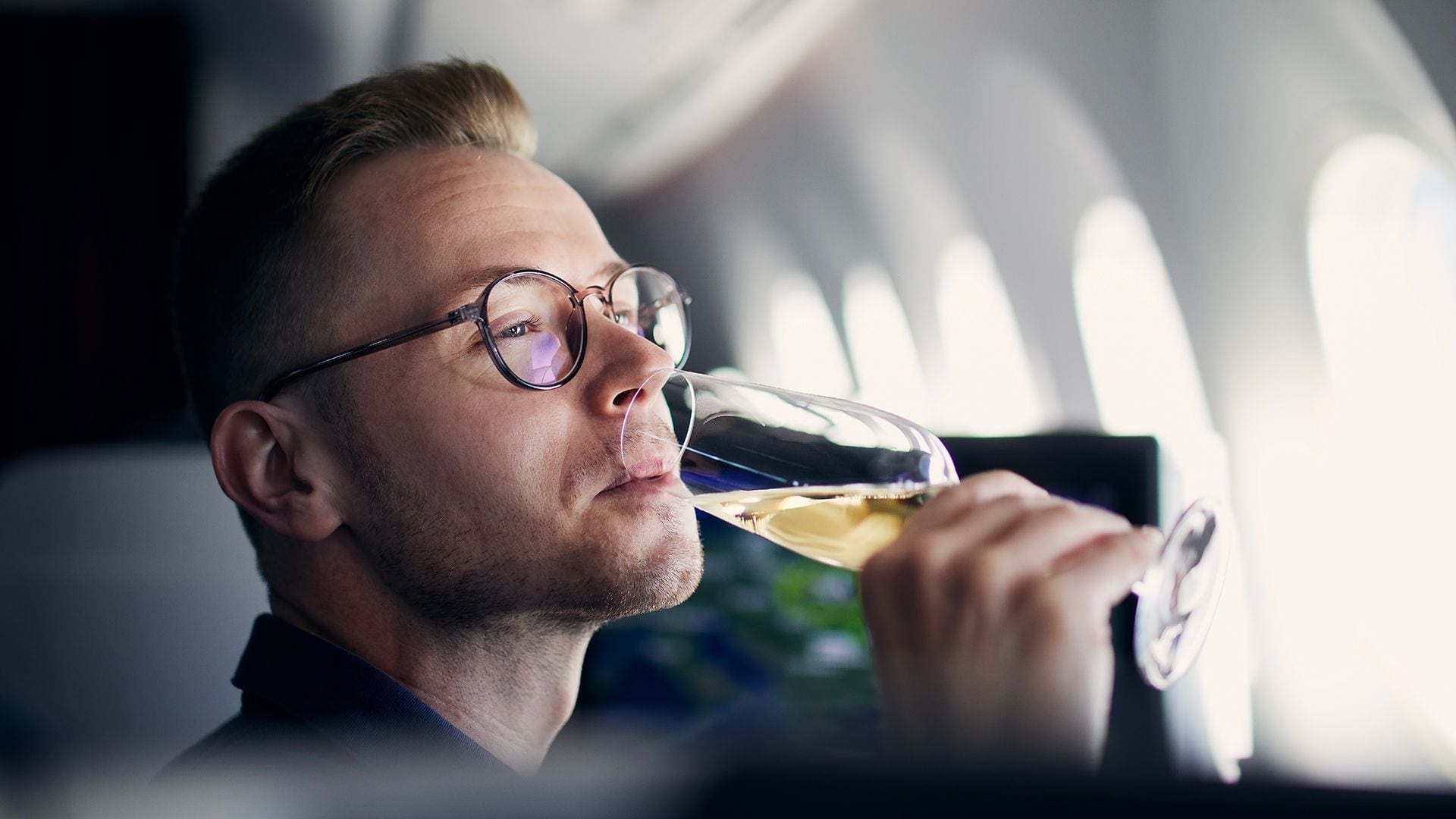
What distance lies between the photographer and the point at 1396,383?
3.88 meters

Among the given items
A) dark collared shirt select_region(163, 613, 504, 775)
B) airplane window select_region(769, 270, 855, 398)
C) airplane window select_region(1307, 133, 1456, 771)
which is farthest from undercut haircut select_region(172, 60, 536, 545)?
airplane window select_region(769, 270, 855, 398)

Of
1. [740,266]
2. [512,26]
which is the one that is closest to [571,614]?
[512,26]

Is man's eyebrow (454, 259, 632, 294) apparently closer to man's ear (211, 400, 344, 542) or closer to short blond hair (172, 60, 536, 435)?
short blond hair (172, 60, 536, 435)

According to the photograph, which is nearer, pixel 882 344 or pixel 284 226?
pixel 284 226

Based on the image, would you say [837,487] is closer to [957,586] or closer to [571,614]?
[957,586]

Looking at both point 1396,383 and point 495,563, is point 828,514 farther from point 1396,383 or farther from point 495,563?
point 1396,383

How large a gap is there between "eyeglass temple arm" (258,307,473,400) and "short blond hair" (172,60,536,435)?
23 mm

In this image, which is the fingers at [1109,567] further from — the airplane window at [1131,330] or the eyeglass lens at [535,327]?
the airplane window at [1131,330]

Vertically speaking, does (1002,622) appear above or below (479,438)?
below

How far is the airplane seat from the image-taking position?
8.10ft

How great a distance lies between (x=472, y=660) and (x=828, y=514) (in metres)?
0.58

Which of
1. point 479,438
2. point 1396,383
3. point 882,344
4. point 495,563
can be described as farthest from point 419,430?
point 882,344

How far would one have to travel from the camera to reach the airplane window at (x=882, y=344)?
785 centimetres

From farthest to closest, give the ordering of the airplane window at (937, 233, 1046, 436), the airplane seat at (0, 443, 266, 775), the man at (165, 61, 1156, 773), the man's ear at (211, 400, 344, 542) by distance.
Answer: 1. the airplane window at (937, 233, 1046, 436)
2. the airplane seat at (0, 443, 266, 775)
3. the man's ear at (211, 400, 344, 542)
4. the man at (165, 61, 1156, 773)
